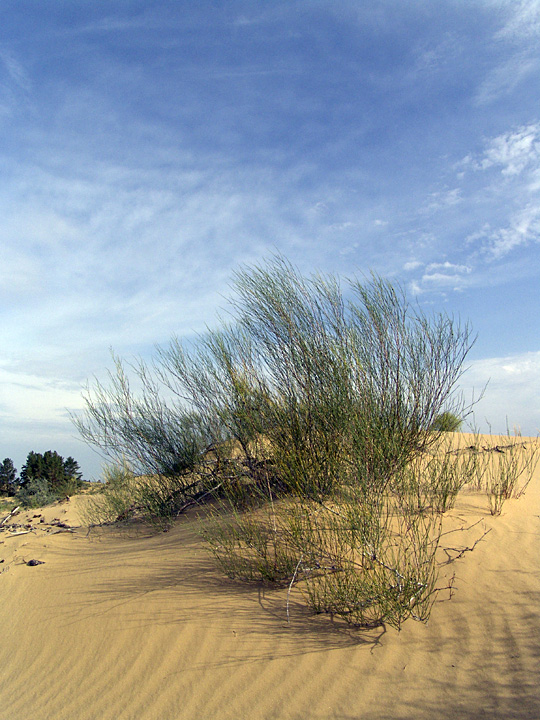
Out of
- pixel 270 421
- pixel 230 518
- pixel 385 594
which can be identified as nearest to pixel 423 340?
pixel 270 421

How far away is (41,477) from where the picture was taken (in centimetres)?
1550

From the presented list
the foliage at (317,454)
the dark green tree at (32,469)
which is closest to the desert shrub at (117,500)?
the foliage at (317,454)

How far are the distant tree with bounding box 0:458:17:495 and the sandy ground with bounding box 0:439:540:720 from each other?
445 inches

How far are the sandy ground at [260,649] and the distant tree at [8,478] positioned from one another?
445 inches

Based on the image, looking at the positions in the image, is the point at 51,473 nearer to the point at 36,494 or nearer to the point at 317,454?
the point at 36,494

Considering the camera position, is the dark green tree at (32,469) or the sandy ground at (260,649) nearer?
the sandy ground at (260,649)

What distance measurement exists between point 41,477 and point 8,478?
141 cm

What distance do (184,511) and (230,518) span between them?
7.37 ft

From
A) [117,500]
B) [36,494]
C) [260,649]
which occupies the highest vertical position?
[117,500]

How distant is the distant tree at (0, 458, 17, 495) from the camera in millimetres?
15570

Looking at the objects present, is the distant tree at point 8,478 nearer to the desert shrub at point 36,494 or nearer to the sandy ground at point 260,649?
the desert shrub at point 36,494

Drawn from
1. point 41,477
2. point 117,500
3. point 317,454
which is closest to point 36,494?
point 41,477

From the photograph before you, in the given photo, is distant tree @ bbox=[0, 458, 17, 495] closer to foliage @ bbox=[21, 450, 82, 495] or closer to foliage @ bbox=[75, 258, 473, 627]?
foliage @ bbox=[21, 450, 82, 495]

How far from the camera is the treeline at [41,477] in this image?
14672mm
